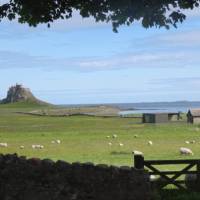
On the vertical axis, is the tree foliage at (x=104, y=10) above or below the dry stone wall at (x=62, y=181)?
above

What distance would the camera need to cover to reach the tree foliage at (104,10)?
1781cm

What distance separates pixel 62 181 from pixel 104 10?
4.98 m

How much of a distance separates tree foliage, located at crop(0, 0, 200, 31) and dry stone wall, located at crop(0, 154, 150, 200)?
415 cm

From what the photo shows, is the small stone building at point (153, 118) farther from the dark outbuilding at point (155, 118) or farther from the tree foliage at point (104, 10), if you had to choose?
the tree foliage at point (104, 10)

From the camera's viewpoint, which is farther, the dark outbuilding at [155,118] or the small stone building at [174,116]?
the small stone building at [174,116]

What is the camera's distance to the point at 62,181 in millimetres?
17812

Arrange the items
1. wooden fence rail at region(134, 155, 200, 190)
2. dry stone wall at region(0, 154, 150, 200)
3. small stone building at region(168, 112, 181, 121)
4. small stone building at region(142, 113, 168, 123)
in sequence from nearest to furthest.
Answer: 1. dry stone wall at region(0, 154, 150, 200)
2. wooden fence rail at region(134, 155, 200, 190)
3. small stone building at region(142, 113, 168, 123)
4. small stone building at region(168, 112, 181, 121)

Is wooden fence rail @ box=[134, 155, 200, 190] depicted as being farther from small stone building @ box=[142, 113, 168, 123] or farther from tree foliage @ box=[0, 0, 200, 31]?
small stone building @ box=[142, 113, 168, 123]

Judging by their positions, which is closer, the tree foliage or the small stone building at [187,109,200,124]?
the tree foliage

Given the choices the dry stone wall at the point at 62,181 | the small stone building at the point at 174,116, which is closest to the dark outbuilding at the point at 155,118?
the small stone building at the point at 174,116

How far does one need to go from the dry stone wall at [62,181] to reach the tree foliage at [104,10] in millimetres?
4150

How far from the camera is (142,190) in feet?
59.9

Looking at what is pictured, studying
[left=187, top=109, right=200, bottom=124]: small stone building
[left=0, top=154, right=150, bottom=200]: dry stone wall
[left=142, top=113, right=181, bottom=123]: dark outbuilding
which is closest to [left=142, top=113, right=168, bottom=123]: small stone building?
[left=142, top=113, right=181, bottom=123]: dark outbuilding

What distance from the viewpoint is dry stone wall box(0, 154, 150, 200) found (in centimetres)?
1778
